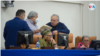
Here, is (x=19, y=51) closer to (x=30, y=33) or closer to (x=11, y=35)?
(x=30, y=33)

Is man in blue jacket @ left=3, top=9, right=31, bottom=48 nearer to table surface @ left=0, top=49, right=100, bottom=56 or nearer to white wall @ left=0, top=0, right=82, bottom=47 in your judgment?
table surface @ left=0, top=49, right=100, bottom=56

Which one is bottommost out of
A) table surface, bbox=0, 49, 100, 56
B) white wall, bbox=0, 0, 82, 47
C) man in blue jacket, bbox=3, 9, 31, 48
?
table surface, bbox=0, 49, 100, 56

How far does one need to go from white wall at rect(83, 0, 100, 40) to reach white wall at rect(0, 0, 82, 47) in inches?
7.6

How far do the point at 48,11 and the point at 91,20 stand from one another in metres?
1.82

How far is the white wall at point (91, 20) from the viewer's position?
6.77 m

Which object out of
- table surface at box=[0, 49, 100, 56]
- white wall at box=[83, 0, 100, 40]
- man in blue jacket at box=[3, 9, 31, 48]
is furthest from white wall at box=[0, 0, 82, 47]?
table surface at box=[0, 49, 100, 56]

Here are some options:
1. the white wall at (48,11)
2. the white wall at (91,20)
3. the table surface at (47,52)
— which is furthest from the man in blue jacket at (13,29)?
the white wall at (91,20)

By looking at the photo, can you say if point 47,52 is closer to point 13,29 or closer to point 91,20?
point 13,29

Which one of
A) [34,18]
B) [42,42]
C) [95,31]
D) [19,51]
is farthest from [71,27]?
[19,51]

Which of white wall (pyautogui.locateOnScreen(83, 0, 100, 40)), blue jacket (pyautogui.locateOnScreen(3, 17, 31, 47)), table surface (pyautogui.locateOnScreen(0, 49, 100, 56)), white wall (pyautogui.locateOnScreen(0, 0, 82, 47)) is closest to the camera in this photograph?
table surface (pyautogui.locateOnScreen(0, 49, 100, 56))

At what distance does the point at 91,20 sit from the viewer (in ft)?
22.5

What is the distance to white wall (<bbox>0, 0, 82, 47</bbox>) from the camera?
17.1 ft

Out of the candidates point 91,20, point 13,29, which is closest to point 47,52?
point 13,29

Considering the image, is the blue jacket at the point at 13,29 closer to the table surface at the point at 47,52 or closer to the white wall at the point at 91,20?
the table surface at the point at 47,52
